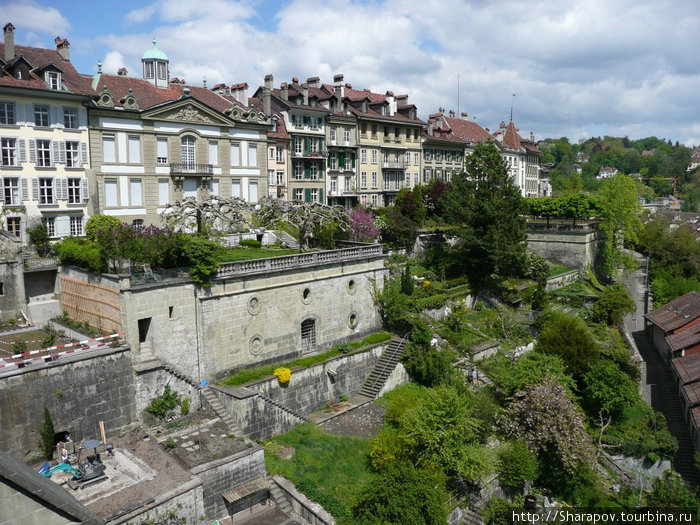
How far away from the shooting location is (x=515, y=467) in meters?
24.6

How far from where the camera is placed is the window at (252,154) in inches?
1715

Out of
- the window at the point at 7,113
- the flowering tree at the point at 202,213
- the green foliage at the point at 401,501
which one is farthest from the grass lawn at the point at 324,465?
the window at the point at 7,113

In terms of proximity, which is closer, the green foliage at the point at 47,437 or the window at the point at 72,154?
the green foliage at the point at 47,437

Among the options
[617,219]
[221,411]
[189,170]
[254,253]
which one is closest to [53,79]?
[189,170]

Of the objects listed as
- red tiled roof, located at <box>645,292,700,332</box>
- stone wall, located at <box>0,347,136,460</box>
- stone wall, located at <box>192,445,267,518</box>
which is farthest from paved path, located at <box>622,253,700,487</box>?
stone wall, located at <box>0,347,136,460</box>

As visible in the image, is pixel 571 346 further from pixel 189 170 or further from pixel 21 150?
pixel 21 150

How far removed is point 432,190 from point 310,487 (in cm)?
3694

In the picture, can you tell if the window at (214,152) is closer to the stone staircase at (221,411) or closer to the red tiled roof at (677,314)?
the stone staircase at (221,411)

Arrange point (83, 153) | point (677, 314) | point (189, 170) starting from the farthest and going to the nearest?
point (677, 314) < point (189, 170) < point (83, 153)

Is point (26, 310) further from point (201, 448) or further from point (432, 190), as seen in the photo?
point (432, 190)

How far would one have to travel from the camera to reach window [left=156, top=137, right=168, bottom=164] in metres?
38.0

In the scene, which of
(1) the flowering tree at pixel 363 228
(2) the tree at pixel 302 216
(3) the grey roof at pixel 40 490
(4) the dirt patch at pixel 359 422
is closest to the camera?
(3) the grey roof at pixel 40 490

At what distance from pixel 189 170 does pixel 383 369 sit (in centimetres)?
1965

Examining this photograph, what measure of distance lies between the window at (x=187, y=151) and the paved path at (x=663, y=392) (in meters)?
33.4
